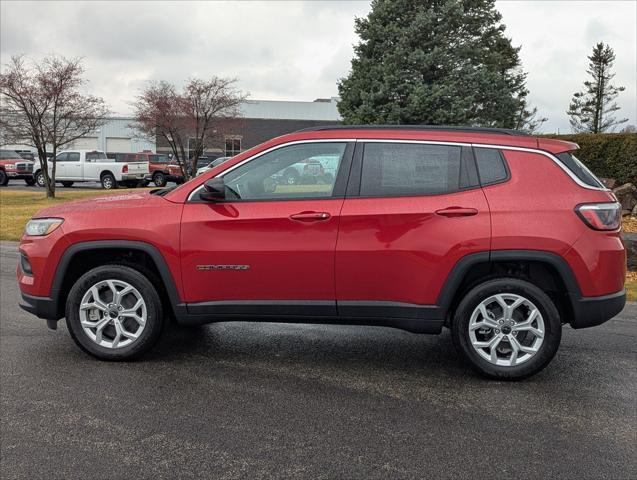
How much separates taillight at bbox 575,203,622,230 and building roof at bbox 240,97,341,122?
53.4 m

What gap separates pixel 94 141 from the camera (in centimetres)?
5756

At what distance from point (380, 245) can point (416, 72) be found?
18268 mm

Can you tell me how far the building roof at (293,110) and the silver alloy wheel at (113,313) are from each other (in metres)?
53.1

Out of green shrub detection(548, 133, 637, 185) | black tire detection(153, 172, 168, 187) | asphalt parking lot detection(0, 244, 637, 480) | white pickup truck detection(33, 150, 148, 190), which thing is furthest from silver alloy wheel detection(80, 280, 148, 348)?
black tire detection(153, 172, 168, 187)

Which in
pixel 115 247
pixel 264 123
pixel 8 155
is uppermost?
pixel 264 123

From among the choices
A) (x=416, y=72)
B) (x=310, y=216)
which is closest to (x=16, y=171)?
(x=416, y=72)

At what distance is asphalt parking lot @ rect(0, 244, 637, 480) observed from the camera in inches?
120

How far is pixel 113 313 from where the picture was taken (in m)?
4.56

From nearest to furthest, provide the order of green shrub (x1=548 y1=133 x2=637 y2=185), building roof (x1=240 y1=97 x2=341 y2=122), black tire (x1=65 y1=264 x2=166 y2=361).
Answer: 1. black tire (x1=65 y1=264 x2=166 y2=361)
2. green shrub (x1=548 y1=133 x2=637 y2=185)
3. building roof (x1=240 y1=97 x2=341 y2=122)

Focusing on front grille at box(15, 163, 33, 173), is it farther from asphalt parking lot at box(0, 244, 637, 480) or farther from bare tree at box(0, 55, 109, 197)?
asphalt parking lot at box(0, 244, 637, 480)

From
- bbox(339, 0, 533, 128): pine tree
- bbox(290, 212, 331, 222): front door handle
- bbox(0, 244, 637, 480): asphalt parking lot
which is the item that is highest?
bbox(339, 0, 533, 128): pine tree

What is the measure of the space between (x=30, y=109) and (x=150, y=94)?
27.1ft

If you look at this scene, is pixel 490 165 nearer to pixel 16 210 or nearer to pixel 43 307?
pixel 43 307

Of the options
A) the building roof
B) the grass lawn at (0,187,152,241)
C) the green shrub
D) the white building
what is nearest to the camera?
the grass lawn at (0,187,152,241)
